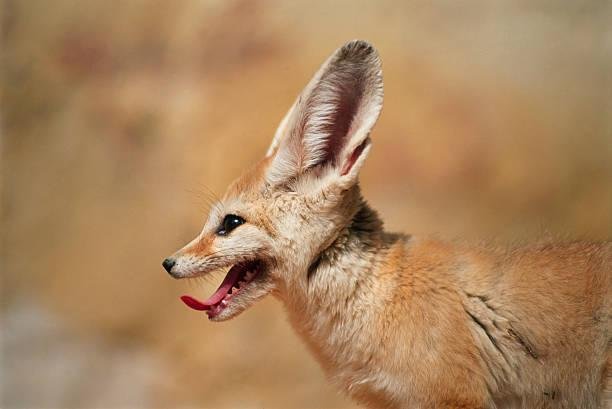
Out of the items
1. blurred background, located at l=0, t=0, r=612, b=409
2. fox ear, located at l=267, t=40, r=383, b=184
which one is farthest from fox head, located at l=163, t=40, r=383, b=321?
blurred background, located at l=0, t=0, r=612, b=409

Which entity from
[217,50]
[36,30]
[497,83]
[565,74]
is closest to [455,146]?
[497,83]

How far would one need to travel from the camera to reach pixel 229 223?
3223mm

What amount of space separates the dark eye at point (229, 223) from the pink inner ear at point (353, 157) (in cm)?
44

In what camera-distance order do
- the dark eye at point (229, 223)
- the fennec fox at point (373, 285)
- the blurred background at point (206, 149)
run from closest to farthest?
the fennec fox at point (373, 285), the dark eye at point (229, 223), the blurred background at point (206, 149)

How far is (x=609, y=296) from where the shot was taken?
3193mm

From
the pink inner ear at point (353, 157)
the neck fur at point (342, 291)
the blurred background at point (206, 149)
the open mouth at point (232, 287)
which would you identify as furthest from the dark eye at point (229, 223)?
the blurred background at point (206, 149)

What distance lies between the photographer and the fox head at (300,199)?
3109 mm

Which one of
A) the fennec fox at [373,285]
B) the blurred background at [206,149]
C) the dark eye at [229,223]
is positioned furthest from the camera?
the blurred background at [206,149]

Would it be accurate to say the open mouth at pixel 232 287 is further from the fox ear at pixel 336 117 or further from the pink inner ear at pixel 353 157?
the pink inner ear at pixel 353 157

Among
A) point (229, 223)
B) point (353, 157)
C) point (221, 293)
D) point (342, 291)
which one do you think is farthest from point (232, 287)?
point (353, 157)

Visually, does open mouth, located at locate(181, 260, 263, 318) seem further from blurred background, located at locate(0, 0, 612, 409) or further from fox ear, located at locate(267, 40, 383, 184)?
blurred background, located at locate(0, 0, 612, 409)

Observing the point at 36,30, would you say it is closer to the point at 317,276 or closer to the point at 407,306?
the point at 317,276

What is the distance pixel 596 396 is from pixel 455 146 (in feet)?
6.61

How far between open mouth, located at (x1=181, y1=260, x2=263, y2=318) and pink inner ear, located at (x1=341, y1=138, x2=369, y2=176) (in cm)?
49
